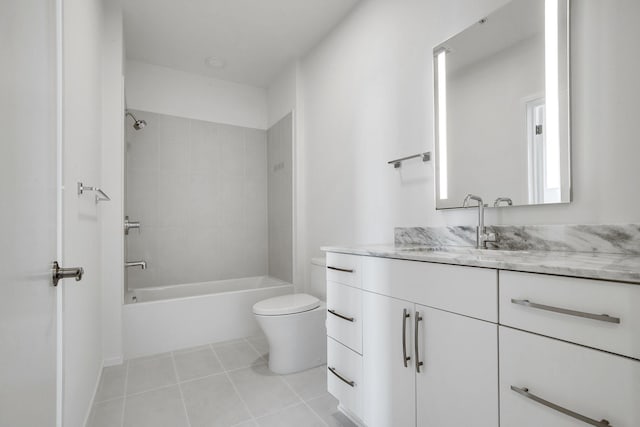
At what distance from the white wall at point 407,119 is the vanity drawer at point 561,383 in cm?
59

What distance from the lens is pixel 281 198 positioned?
3.28 meters

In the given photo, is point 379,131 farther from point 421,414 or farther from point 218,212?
point 218,212

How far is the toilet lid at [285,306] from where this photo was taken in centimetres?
200

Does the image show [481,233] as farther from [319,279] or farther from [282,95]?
[282,95]

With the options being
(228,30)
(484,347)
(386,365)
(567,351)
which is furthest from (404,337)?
(228,30)

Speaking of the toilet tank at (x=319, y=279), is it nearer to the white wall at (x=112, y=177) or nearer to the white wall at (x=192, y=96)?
the white wall at (x=112, y=177)

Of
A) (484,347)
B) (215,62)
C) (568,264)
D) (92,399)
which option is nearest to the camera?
(568,264)

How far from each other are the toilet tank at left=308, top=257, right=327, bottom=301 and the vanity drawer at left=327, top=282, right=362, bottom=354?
0.86m

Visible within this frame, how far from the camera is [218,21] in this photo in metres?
2.42

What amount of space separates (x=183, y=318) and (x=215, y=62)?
2.35 metres

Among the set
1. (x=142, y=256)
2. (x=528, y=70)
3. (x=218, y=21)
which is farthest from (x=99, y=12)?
(x=528, y=70)

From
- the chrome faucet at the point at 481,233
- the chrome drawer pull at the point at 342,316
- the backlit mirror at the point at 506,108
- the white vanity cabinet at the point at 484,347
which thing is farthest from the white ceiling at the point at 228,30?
the chrome drawer pull at the point at 342,316

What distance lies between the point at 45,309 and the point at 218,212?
2.68m

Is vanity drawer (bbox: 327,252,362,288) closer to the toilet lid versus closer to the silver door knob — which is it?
the toilet lid
